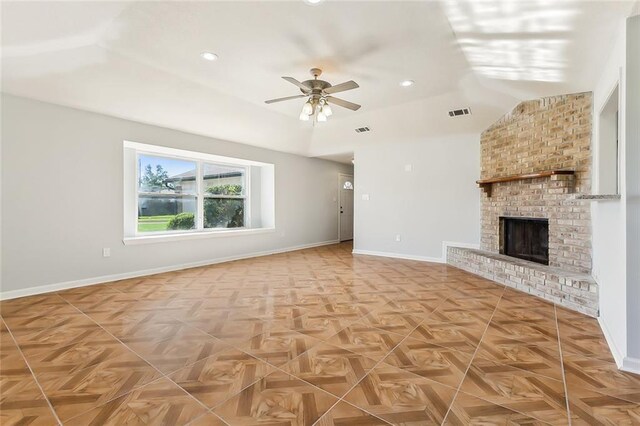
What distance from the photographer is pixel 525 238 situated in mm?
4207

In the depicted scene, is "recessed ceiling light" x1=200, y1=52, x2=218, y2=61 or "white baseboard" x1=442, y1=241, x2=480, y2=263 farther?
"white baseboard" x1=442, y1=241, x2=480, y2=263

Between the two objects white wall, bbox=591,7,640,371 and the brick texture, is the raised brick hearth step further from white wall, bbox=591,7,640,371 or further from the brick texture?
the brick texture

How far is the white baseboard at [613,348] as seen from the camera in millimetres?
1866

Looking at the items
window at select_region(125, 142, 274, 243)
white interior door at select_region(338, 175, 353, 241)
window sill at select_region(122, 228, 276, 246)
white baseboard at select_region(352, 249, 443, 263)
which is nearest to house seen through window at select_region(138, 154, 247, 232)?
window at select_region(125, 142, 274, 243)

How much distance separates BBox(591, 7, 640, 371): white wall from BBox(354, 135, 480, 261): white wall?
7.67 ft

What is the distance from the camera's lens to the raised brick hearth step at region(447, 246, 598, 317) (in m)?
2.83

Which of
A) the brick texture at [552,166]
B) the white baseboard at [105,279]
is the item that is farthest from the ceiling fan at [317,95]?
the white baseboard at [105,279]

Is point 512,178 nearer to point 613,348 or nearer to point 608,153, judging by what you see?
point 608,153

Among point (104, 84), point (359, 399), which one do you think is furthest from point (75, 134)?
point (359, 399)

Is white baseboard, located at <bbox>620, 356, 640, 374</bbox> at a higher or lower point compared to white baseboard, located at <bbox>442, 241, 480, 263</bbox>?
lower

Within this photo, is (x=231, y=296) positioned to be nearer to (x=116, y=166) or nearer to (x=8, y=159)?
(x=116, y=166)

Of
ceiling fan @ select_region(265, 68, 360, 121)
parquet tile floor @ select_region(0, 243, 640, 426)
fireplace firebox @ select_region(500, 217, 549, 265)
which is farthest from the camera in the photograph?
fireplace firebox @ select_region(500, 217, 549, 265)

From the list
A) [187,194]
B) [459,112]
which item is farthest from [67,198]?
[459,112]

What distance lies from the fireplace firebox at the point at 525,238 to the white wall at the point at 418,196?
51cm
